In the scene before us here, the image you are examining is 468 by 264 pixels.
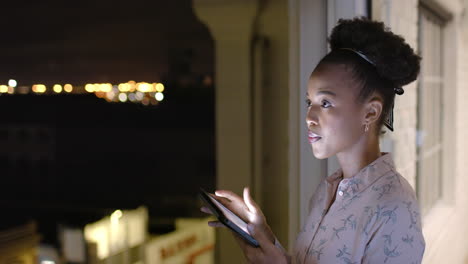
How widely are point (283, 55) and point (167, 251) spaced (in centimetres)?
154

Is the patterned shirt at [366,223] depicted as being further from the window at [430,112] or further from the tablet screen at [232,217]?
the window at [430,112]

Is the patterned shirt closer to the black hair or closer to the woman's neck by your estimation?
the woman's neck

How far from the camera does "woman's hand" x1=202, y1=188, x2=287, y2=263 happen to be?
1.27 m

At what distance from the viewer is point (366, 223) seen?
125 centimetres

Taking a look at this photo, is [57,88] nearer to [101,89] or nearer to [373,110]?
[101,89]

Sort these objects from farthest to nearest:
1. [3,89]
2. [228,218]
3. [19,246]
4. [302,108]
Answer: [302,108] < [19,246] < [3,89] < [228,218]

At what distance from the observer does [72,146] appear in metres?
21.3

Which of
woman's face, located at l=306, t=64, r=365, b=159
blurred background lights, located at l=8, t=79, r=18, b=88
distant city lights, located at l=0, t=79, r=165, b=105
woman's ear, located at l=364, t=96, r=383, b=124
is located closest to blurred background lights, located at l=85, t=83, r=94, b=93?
distant city lights, located at l=0, t=79, r=165, b=105

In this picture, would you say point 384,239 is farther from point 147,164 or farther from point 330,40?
point 147,164

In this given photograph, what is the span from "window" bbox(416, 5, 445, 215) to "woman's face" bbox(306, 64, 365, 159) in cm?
250

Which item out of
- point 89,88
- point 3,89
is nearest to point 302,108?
point 89,88

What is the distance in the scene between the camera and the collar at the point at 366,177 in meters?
1.33

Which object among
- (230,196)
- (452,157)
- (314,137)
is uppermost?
(314,137)

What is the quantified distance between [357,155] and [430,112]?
3052 mm
